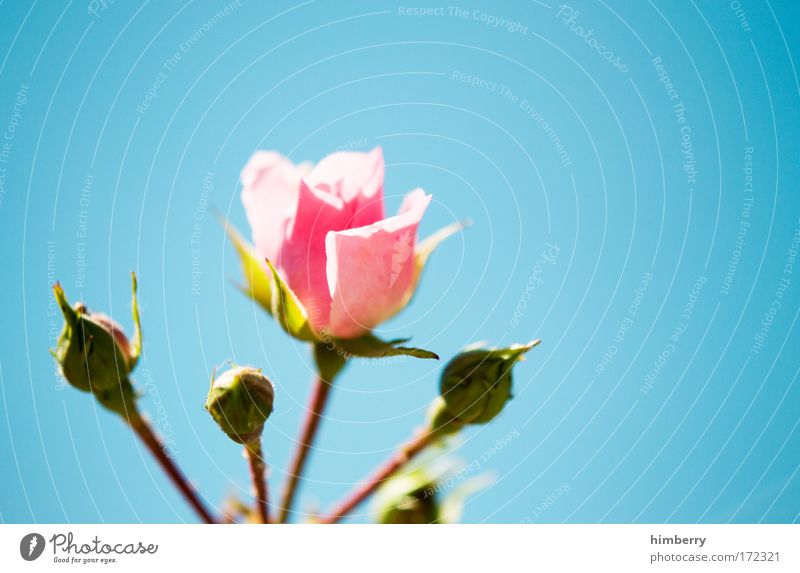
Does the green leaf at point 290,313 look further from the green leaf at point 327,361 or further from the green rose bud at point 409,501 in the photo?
the green rose bud at point 409,501

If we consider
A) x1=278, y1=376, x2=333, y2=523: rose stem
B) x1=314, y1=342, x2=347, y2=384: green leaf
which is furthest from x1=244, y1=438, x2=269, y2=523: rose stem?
x1=314, y1=342, x2=347, y2=384: green leaf

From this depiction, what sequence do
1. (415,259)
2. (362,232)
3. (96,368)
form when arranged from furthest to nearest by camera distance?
1. (415,259)
2. (96,368)
3. (362,232)

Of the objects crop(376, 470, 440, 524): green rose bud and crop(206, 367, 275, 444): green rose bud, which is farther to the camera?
crop(376, 470, 440, 524): green rose bud

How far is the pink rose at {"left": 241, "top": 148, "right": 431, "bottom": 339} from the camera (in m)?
1.20

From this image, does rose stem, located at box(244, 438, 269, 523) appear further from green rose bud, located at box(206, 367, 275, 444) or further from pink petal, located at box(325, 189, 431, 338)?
pink petal, located at box(325, 189, 431, 338)

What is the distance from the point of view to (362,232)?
1.14 meters

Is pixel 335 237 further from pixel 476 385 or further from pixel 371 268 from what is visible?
pixel 476 385

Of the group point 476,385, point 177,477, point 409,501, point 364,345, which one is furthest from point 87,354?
point 409,501

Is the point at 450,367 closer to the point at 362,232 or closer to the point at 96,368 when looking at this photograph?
the point at 362,232

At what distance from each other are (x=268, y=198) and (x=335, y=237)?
294 mm

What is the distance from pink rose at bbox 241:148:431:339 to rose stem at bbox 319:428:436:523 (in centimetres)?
35
